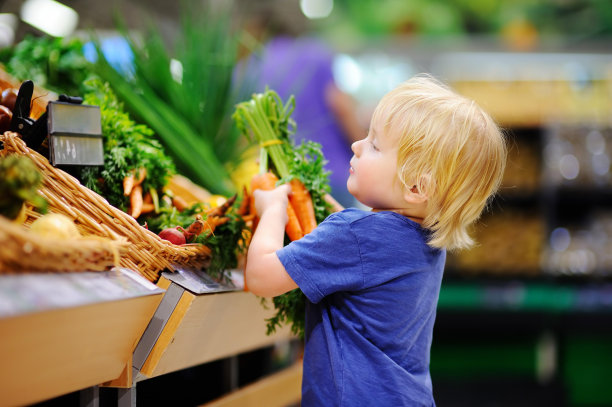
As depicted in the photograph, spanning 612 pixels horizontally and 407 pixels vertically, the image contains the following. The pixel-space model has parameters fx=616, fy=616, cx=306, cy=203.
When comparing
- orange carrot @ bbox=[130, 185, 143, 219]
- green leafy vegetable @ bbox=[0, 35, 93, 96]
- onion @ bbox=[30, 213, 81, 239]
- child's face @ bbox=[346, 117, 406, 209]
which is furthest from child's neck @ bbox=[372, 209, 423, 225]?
green leafy vegetable @ bbox=[0, 35, 93, 96]

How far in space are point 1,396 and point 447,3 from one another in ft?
17.0

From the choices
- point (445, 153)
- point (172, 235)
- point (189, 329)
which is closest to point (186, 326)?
point (189, 329)

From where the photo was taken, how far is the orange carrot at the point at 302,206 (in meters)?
1.46

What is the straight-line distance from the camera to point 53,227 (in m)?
0.99

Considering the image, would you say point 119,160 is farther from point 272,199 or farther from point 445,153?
point 445,153

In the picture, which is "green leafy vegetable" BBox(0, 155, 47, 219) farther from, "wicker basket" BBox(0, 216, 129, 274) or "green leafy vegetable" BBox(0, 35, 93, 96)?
"green leafy vegetable" BBox(0, 35, 93, 96)

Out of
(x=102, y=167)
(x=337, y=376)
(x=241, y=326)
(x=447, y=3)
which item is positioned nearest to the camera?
(x=337, y=376)

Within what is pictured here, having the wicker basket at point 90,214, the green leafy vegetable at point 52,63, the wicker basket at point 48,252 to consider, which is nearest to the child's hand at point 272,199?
the wicker basket at point 90,214

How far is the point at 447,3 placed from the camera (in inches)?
212

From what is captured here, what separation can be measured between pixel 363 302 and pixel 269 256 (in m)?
0.22

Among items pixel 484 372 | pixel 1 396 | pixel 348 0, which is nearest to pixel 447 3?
pixel 348 0

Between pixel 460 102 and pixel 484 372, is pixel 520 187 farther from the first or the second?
pixel 460 102

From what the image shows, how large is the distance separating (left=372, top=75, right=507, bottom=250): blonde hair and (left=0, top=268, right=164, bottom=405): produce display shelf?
575 millimetres

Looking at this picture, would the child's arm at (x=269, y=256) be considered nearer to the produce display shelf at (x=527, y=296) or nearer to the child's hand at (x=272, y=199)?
the child's hand at (x=272, y=199)
